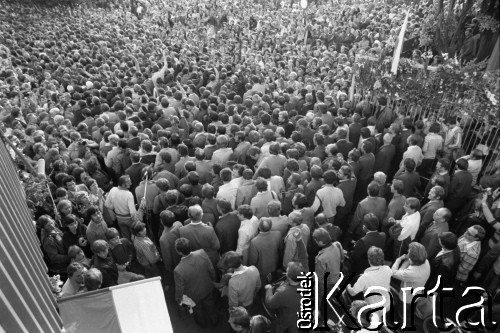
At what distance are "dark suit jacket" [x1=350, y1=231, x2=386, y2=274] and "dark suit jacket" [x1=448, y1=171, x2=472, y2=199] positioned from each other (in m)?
2.33

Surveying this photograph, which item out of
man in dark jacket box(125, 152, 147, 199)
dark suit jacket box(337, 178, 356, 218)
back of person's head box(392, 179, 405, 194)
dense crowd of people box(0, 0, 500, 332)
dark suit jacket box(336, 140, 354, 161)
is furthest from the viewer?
dark suit jacket box(336, 140, 354, 161)

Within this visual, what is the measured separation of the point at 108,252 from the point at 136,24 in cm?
2064

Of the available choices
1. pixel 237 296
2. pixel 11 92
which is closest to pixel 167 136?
pixel 237 296

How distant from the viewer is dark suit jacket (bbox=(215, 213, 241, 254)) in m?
6.21

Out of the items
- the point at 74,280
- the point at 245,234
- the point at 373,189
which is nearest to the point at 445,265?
the point at 373,189

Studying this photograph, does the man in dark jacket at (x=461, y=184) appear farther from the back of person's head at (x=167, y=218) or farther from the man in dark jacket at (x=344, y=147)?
the back of person's head at (x=167, y=218)

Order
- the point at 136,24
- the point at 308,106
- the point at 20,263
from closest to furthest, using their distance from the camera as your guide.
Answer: the point at 20,263
the point at 308,106
the point at 136,24

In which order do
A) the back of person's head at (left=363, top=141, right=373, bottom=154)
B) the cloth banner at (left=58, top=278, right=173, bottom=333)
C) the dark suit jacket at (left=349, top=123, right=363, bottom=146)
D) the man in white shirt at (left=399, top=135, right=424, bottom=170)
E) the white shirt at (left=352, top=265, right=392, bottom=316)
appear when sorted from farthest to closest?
the dark suit jacket at (left=349, top=123, right=363, bottom=146)
the man in white shirt at (left=399, top=135, right=424, bottom=170)
the back of person's head at (left=363, top=141, right=373, bottom=154)
the white shirt at (left=352, top=265, right=392, bottom=316)
the cloth banner at (left=58, top=278, right=173, bottom=333)

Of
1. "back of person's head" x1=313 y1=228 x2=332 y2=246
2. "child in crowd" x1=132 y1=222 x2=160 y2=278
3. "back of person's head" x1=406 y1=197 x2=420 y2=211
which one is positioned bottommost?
"child in crowd" x1=132 y1=222 x2=160 y2=278

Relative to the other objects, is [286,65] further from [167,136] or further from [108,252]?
[108,252]

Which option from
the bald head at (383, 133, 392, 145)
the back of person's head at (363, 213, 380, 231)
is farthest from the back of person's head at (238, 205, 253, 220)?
the bald head at (383, 133, 392, 145)

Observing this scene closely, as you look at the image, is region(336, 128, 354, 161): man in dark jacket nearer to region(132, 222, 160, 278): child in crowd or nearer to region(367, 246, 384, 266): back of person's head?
region(367, 246, 384, 266): back of person's head

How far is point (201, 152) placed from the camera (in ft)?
25.7

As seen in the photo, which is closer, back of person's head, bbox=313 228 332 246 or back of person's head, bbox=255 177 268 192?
back of person's head, bbox=313 228 332 246
